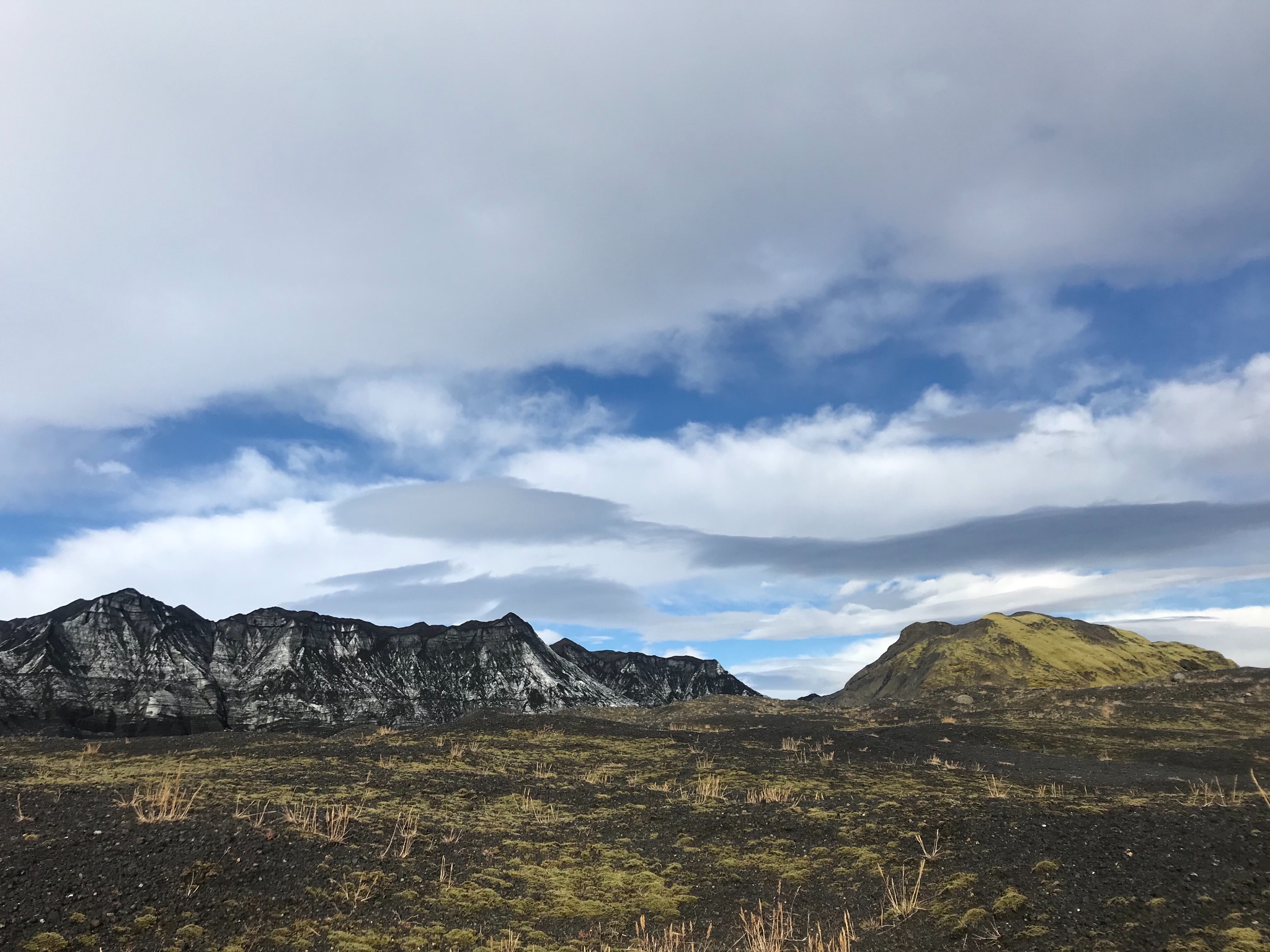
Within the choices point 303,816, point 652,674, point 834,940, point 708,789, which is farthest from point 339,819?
point 652,674

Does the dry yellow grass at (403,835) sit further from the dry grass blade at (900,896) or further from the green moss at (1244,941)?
the green moss at (1244,941)

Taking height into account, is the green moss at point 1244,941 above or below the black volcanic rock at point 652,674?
above

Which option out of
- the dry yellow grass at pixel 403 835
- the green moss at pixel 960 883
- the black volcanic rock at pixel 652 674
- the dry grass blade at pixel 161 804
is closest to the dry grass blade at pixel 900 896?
the green moss at pixel 960 883

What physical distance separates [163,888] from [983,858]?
12.1 meters

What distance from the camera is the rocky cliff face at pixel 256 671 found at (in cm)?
6256

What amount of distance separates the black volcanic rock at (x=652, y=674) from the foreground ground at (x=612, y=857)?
8778cm

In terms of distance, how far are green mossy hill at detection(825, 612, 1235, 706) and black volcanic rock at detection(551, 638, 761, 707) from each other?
24365 mm

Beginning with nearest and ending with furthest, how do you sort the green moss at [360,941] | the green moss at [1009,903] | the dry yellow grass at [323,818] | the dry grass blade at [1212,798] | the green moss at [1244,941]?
the green moss at [1244,941], the green moss at [360,941], the green moss at [1009,903], the dry yellow grass at [323,818], the dry grass blade at [1212,798]

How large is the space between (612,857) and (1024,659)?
265 ft

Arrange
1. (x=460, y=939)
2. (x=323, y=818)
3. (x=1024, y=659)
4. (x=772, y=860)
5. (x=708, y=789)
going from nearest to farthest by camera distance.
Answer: (x=460, y=939) → (x=772, y=860) → (x=323, y=818) → (x=708, y=789) → (x=1024, y=659)

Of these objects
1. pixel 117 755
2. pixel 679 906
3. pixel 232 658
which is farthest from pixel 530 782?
pixel 232 658

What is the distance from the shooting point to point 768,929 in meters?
10.0

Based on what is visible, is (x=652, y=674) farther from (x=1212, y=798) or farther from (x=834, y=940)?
(x=834, y=940)

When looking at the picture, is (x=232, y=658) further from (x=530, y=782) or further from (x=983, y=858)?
(x=983, y=858)
